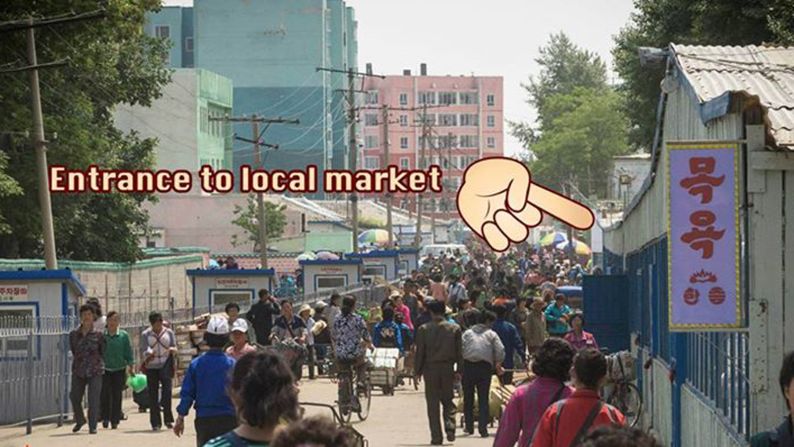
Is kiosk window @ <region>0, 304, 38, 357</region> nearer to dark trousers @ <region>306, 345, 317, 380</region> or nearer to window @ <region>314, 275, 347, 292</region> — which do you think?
dark trousers @ <region>306, 345, 317, 380</region>

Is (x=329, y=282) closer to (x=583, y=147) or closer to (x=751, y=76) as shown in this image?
(x=751, y=76)

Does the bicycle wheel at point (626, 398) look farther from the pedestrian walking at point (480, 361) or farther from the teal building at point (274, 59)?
the teal building at point (274, 59)

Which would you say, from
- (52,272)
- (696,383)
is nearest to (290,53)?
(52,272)

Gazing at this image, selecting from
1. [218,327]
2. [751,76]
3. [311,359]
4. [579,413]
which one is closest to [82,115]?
[311,359]

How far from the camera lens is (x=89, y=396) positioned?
77.6 ft

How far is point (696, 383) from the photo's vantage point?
15820mm

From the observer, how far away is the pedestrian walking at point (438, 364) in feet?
68.4

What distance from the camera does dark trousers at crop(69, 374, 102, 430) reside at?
23.5 metres

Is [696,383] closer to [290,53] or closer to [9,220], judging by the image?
Result: [9,220]

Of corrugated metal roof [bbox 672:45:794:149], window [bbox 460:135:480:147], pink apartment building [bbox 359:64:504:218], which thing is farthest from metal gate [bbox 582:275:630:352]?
window [bbox 460:135:480:147]

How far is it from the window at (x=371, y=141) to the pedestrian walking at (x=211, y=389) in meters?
175

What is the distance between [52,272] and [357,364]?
4.40 metres

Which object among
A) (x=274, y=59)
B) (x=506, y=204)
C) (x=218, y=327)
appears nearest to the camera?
(x=218, y=327)

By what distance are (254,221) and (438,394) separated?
265ft
